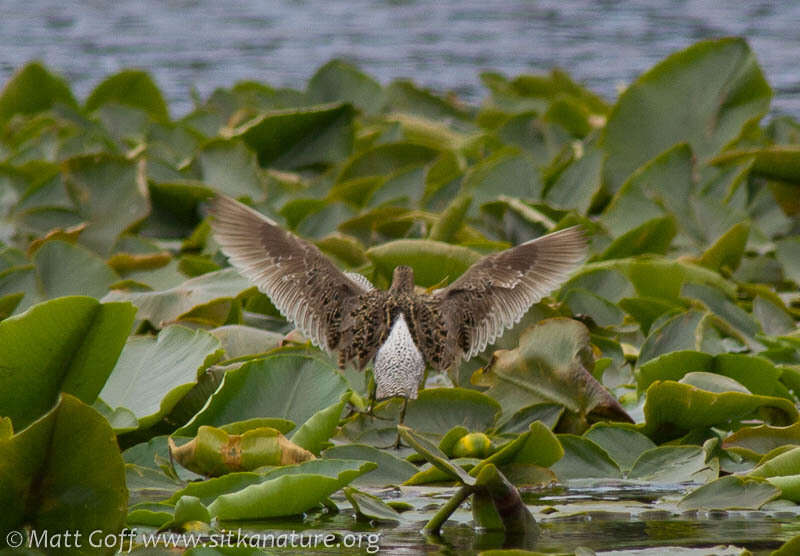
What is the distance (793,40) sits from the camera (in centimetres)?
1198

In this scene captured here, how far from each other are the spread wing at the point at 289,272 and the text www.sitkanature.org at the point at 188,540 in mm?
1340

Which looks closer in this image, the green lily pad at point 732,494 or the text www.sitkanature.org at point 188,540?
the text www.sitkanature.org at point 188,540

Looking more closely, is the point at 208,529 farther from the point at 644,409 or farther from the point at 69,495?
the point at 644,409

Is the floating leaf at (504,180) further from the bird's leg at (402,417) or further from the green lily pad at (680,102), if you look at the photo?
the bird's leg at (402,417)

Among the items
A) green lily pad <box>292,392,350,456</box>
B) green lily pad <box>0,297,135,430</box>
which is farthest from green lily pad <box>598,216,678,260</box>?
green lily pad <box>0,297,135,430</box>

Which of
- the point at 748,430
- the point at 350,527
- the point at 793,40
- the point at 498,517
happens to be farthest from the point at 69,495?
the point at 793,40

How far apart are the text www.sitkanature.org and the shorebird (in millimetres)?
979

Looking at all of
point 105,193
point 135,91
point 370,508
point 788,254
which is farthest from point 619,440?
point 135,91

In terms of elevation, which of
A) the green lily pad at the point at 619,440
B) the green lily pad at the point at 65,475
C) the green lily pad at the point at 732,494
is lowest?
the green lily pad at the point at 619,440

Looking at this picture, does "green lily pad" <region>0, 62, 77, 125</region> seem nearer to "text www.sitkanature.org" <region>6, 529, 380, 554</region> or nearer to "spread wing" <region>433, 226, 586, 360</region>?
"spread wing" <region>433, 226, 586, 360</region>

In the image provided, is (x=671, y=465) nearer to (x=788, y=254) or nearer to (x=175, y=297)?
(x=175, y=297)

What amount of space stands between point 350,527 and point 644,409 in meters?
0.97

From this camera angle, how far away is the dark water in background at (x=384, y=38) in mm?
11219

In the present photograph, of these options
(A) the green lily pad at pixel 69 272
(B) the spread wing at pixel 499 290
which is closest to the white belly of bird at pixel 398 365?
(B) the spread wing at pixel 499 290
